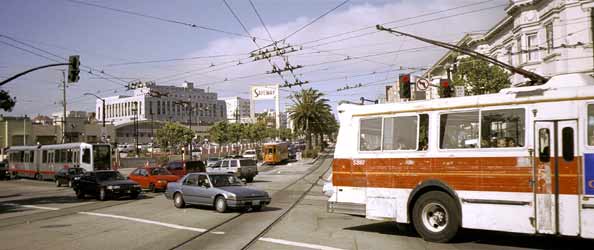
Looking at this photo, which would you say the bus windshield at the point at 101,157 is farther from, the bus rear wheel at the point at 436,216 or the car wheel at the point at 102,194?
the bus rear wheel at the point at 436,216

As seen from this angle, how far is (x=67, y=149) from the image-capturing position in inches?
1708

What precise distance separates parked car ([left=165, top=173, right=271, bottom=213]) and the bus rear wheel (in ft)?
25.5

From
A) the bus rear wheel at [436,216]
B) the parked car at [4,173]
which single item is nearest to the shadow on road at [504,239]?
the bus rear wheel at [436,216]

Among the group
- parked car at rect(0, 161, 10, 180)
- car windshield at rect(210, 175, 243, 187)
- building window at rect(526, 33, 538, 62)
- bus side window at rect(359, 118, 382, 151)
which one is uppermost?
building window at rect(526, 33, 538, 62)

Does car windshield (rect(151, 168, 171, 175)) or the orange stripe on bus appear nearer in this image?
the orange stripe on bus

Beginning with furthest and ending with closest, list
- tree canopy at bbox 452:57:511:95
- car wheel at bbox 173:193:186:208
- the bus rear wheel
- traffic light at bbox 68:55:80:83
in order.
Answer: tree canopy at bbox 452:57:511:95 → traffic light at bbox 68:55:80:83 → car wheel at bbox 173:193:186:208 → the bus rear wheel

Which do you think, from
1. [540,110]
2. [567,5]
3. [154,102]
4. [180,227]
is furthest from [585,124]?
[154,102]

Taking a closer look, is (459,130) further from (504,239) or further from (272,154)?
(272,154)

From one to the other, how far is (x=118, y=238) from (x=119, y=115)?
13246 centimetres

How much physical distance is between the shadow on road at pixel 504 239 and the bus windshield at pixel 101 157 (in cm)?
3277

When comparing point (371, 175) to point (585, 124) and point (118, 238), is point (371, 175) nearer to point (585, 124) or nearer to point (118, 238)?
point (585, 124)

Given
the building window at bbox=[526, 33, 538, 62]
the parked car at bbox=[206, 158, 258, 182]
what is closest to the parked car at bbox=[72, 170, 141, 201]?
the parked car at bbox=[206, 158, 258, 182]

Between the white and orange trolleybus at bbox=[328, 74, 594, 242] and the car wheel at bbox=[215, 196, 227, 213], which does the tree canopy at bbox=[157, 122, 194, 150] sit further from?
the white and orange trolleybus at bbox=[328, 74, 594, 242]

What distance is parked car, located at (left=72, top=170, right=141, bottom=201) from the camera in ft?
83.1
